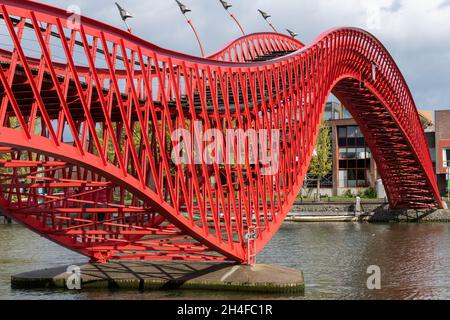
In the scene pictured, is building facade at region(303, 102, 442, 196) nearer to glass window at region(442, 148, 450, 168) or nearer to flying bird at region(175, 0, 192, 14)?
glass window at region(442, 148, 450, 168)

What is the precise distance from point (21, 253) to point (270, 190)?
2340 cm

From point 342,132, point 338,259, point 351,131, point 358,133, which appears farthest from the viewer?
point 342,132

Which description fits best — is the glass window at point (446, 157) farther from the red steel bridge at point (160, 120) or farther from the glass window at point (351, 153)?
the red steel bridge at point (160, 120)

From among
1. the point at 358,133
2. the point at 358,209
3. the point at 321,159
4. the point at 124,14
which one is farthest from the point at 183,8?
the point at 358,133

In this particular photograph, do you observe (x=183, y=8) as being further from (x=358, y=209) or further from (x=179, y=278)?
(x=358, y=209)

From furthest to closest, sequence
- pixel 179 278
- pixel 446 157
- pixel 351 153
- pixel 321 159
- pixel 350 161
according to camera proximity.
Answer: pixel 351 153
pixel 350 161
pixel 321 159
pixel 446 157
pixel 179 278

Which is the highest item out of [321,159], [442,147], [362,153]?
[442,147]

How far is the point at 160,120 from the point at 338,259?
16880mm

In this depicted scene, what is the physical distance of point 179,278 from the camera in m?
34.9

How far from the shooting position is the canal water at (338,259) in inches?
1328

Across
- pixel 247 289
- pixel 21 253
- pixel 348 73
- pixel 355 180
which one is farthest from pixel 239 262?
pixel 355 180

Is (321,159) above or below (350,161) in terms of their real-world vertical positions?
above

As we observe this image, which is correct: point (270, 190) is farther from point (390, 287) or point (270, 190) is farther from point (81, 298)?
point (81, 298)

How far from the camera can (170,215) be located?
28844 mm
